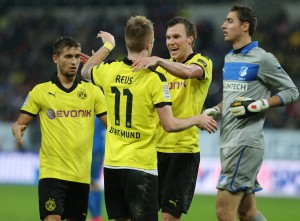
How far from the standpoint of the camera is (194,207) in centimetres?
1321

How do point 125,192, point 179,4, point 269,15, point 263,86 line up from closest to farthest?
point 125,192 < point 263,86 < point 269,15 < point 179,4

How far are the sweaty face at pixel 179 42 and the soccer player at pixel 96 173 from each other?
3335 mm

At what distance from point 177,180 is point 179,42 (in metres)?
1.23

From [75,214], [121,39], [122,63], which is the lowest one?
[75,214]

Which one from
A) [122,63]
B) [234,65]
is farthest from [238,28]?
[122,63]

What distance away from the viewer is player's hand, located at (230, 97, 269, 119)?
667cm

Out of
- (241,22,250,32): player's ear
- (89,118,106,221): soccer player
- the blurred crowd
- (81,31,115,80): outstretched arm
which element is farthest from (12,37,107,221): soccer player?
the blurred crowd

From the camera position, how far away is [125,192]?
6.09 metres

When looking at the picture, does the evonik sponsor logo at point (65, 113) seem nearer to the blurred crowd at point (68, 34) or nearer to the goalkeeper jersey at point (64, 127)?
the goalkeeper jersey at point (64, 127)

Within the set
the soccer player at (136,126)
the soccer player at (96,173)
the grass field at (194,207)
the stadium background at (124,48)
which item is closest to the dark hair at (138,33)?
the soccer player at (136,126)

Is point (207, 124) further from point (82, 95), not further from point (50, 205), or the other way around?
point (50, 205)

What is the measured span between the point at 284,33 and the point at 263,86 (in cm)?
1361

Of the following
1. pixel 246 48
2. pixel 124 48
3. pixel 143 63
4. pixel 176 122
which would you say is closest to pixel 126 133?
pixel 176 122

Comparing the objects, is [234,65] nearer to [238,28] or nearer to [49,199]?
[238,28]
